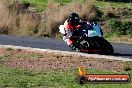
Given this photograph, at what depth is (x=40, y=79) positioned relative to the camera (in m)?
13.9

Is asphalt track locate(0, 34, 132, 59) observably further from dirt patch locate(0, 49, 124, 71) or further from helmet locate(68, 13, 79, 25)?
dirt patch locate(0, 49, 124, 71)

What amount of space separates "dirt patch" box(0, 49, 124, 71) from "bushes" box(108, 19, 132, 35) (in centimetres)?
1181

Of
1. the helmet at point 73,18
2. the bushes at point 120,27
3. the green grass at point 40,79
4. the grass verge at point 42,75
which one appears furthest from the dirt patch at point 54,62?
the bushes at point 120,27

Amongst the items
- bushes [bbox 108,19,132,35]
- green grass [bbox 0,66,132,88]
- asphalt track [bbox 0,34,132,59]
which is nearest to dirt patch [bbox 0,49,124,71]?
green grass [bbox 0,66,132,88]

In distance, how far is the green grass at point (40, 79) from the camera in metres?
12.8

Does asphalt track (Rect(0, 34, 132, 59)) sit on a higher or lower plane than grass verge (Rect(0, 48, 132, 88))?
lower

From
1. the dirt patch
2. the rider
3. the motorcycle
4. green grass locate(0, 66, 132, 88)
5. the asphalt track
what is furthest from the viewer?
the asphalt track

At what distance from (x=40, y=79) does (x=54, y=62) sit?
4.13 meters

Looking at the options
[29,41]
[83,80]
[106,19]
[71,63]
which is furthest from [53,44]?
[83,80]

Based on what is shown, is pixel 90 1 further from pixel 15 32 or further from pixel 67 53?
pixel 67 53

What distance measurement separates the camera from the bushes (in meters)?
31.6

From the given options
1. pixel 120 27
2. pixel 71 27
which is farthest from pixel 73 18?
pixel 120 27

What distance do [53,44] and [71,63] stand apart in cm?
645

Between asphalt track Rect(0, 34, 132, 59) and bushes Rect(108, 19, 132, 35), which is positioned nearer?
asphalt track Rect(0, 34, 132, 59)
